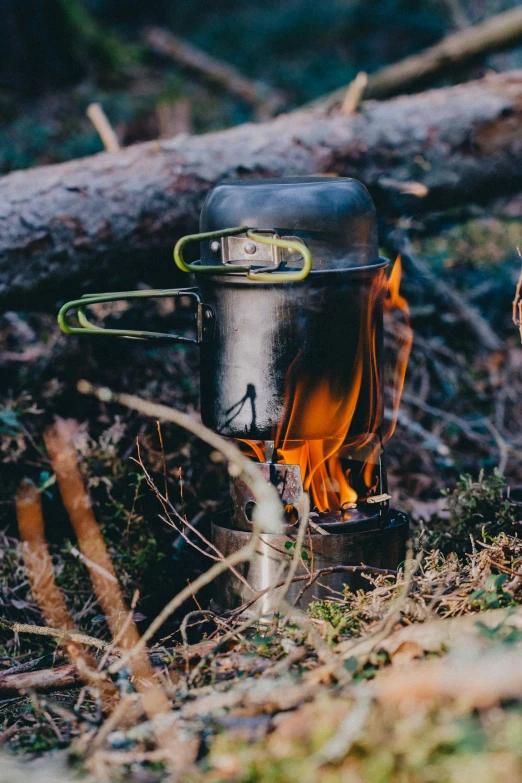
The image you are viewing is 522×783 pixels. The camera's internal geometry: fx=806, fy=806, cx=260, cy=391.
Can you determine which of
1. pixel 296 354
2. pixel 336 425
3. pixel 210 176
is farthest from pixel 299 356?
pixel 210 176

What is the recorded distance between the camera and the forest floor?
1681 millimetres

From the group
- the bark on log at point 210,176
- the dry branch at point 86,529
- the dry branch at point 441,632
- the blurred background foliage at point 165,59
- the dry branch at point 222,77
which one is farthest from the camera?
the dry branch at point 222,77

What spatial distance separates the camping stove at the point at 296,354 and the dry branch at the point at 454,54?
3635mm

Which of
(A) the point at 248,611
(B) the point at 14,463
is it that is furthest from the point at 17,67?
(A) the point at 248,611

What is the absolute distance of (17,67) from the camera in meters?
9.17

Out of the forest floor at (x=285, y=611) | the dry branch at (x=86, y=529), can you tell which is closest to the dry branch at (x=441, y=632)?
the forest floor at (x=285, y=611)

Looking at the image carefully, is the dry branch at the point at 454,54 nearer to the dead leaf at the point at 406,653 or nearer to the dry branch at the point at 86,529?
the dry branch at the point at 86,529

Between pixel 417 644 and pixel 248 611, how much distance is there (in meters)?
0.77

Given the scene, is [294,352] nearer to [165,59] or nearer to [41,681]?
[41,681]

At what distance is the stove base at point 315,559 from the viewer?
2758mm

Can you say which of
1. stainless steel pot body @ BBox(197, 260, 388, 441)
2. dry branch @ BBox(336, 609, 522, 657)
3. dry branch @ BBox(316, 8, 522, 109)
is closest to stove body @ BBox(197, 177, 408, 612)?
stainless steel pot body @ BBox(197, 260, 388, 441)

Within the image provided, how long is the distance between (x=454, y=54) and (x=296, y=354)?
432cm

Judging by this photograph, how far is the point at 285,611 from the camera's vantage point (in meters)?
2.53

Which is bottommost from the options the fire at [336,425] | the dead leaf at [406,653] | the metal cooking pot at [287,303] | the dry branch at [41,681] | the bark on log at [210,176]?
the dry branch at [41,681]
